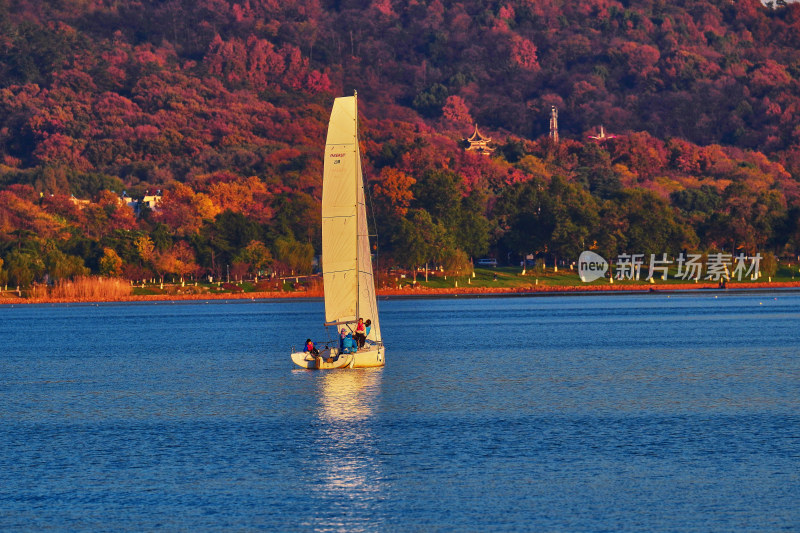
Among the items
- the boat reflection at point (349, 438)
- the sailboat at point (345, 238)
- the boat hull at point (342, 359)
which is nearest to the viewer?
the boat reflection at point (349, 438)

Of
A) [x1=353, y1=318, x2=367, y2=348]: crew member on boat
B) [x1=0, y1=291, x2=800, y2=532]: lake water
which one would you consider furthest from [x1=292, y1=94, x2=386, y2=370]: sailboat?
[x1=0, y1=291, x2=800, y2=532]: lake water

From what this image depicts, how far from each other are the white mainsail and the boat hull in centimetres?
224

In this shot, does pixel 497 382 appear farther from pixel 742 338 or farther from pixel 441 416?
pixel 742 338

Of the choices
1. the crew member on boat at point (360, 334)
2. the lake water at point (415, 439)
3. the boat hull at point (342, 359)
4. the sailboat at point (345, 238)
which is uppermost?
the sailboat at point (345, 238)

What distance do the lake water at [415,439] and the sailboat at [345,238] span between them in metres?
2.49

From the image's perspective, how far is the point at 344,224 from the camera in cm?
6912

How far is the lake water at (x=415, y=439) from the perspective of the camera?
107 ft

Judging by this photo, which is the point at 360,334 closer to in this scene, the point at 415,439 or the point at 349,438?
the point at 349,438

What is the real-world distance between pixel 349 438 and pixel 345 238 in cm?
2445

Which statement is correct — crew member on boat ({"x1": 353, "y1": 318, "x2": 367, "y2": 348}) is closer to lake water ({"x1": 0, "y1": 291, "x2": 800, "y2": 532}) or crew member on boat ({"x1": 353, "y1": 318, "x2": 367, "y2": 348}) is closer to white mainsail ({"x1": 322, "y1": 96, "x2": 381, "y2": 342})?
white mainsail ({"x1": 322, "y1": 96, "x2": 381, "y2": 342})

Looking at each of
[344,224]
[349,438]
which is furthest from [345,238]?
[349,438]

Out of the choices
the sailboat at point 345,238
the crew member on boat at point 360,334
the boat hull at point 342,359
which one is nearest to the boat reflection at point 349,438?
the boat hull at point 342,359

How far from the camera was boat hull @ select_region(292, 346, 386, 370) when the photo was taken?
231 ft

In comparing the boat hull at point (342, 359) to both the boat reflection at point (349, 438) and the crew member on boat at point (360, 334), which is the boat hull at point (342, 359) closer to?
the crew member on boat at point (360, 334)
